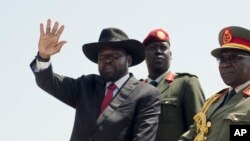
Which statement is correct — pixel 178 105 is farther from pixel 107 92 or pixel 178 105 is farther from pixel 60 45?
pixel 60 45

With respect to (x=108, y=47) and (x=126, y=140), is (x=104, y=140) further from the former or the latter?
(x=108, y=47)

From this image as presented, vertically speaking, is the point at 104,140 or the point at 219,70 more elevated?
the point at 219,70

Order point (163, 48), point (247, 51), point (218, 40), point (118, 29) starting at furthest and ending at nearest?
point (163, 48), point (118, 29), point (218, 40), point (247, 51)

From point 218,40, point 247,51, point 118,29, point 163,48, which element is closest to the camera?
point 247,51

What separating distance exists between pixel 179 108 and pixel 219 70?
4.31ft

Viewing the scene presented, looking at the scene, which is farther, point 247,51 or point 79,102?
point 79,102

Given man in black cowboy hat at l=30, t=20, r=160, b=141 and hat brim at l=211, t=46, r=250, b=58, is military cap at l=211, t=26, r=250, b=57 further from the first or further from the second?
man in black cowboy hat at l=30, t=20, r=160, b=141

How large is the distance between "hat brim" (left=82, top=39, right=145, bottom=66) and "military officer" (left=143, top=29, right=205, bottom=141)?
515 mm

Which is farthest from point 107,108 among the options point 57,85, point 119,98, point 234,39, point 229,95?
point 234,39

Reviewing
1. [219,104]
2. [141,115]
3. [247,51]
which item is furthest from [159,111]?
[247,51]

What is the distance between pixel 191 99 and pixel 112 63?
1309mm

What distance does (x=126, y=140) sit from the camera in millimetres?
7391

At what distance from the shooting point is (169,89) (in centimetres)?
859

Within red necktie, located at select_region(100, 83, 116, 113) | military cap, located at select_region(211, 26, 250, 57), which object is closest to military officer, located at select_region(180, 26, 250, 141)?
military cap, located at select_region(211, 26, 250, 57)
